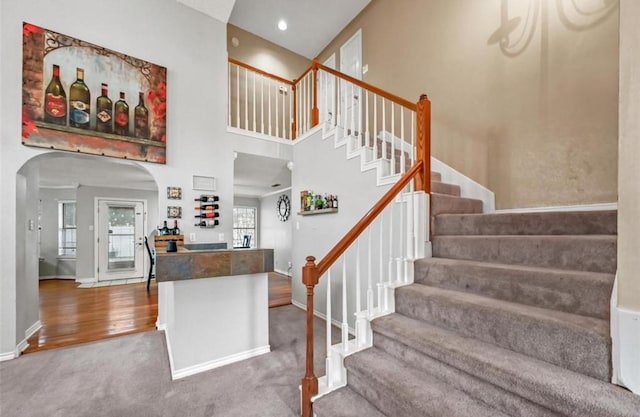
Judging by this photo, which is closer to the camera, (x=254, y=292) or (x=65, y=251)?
(x=254, y=292)

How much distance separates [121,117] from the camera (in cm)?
321

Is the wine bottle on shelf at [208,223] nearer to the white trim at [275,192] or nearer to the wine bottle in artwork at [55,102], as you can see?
the wine bottle in artwork at [55,102]

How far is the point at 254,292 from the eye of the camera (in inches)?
103

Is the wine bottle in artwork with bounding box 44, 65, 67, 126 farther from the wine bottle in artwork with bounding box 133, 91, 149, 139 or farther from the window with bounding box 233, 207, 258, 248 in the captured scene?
the window with bounding box 233, 207, 258, 248

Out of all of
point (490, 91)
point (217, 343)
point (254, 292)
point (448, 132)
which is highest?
point (490, 91)

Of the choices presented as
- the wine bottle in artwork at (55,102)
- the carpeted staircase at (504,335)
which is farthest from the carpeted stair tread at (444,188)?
the wine bottle in artwork at (55,102)

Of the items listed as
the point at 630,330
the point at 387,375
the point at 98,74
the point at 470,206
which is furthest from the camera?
the point at 98,74

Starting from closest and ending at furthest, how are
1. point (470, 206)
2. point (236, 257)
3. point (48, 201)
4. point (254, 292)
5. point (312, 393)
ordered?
point (312, 393) < point (236, 257) < point (254, 292) < point (470, 206) < point (48, 201)

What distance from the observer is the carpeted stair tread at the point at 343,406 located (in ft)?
5.08

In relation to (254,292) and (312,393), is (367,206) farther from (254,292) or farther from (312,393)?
(312,393)

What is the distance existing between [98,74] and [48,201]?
5821mm

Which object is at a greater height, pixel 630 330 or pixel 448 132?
pixel 448 132

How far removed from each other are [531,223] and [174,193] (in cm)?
377

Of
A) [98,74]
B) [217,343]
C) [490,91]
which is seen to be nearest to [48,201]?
[98,74]
